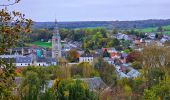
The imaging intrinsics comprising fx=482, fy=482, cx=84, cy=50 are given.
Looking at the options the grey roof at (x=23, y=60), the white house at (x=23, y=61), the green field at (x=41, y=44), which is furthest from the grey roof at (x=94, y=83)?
the green field at (x=41, y=44)

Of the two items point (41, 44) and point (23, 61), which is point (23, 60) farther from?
point (41, 44)

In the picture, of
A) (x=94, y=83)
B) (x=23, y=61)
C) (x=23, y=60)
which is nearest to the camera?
(x=94, y=83)

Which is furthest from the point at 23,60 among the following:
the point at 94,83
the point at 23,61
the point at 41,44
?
the point at 41,44

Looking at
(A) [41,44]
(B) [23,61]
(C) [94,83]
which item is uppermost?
(C) [94,83]

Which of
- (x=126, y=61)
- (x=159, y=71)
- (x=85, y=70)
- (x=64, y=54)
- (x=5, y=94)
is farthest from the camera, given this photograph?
(x=64, y=54)

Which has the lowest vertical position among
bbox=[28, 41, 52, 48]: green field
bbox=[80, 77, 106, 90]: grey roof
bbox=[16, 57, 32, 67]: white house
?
bbox=[28, 41, 52, 48]: green field

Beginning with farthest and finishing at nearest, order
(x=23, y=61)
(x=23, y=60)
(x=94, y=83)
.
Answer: (x=23, y=60) → (x=23, y=61) → (x=94, y=83)

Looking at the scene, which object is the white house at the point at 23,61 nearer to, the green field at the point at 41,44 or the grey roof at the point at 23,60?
the grey roof at the point at 23,60

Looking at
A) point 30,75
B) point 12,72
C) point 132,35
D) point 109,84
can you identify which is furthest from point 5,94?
point 132,35

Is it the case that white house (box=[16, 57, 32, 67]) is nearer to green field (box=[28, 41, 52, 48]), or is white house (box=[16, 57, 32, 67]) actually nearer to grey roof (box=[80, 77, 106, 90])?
grey roof (box=[80, 77, 106, 90])

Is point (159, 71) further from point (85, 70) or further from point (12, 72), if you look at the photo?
point (12, 72)

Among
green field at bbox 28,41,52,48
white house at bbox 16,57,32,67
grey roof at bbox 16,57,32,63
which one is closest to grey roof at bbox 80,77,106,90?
white house at bbox 16,57,32,67
